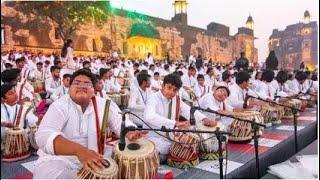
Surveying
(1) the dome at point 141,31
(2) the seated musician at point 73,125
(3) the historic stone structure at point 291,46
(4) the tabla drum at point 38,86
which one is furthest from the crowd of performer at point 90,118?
(3) the historic stone structure at point 291,46

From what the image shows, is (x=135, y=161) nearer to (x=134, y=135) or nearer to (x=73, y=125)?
(x=134, y=135)

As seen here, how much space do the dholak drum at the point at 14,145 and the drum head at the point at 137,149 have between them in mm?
1669

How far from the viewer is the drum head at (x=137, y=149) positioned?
85.0 inches

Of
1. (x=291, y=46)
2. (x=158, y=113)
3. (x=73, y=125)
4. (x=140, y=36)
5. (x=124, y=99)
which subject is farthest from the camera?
(x=291, y=46)

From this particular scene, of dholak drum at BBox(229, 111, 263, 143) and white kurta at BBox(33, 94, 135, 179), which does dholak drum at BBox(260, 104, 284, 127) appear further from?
white kurta at BBox(33, 94, 135, 179)

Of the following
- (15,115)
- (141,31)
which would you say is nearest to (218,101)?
(15,115)

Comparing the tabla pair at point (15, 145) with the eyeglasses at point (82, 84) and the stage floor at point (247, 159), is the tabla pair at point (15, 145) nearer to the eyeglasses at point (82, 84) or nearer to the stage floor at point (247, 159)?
the stage floor at point (247, 159)

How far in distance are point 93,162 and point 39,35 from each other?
1621 cm

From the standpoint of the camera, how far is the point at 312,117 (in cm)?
598

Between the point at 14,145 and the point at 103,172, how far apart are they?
1965 mm

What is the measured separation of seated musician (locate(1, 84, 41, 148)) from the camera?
3602 millimetres

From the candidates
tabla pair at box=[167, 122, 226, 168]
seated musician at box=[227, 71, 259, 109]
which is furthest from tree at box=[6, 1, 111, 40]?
tabla pair at box=[167, 122, 226, 168]

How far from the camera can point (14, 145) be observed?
11.3ft

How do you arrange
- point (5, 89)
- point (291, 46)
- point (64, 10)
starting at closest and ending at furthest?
point (5, 89) → point (64, 10) → point (291, 46)
